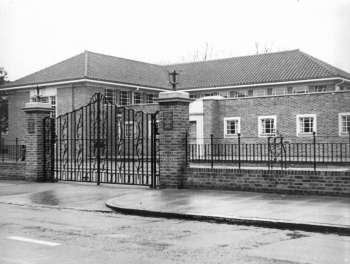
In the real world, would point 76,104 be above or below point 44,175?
above

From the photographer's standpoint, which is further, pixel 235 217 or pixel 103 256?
pixel 235 217

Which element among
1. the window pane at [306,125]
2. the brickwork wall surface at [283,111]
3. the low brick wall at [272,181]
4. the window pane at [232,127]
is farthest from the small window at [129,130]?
the window pane at [306,125]

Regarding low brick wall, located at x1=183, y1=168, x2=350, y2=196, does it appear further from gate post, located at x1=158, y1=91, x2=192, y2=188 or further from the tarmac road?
the tarmac road

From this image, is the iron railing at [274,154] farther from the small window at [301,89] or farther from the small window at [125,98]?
the small window at [125,98]

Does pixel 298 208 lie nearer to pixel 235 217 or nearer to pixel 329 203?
pixel 329 203

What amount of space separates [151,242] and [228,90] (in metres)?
35.1

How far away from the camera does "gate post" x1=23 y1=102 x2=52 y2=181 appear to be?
1830 cm

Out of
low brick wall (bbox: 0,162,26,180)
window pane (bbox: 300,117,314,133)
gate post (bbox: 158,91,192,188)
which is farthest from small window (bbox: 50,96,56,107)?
gate post (bbox: 158,91,192,188)

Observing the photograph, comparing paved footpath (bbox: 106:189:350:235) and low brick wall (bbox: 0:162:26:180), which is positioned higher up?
low brick wall (bbox: 0:162:26:180)

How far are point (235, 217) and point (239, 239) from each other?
1663 mm

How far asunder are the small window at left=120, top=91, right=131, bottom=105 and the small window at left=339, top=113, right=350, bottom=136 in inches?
634

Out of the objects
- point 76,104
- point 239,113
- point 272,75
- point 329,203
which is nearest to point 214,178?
point 329,203

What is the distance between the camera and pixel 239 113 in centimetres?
3447

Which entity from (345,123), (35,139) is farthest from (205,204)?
(345,123)
